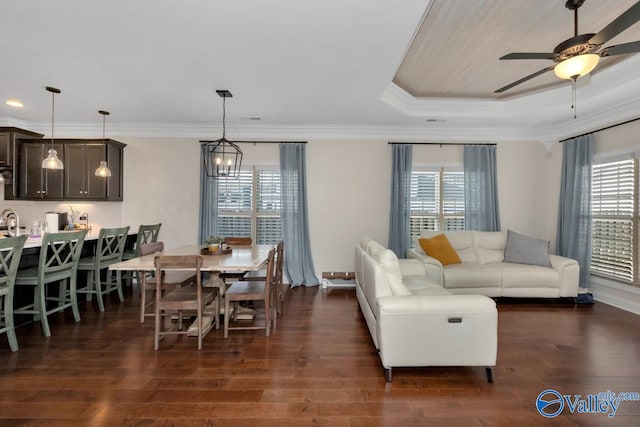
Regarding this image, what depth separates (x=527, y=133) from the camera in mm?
5461

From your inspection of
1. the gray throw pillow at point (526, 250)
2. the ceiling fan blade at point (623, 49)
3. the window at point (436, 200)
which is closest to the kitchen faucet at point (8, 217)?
the window at point (436, 200)

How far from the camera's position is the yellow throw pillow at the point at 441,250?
4.71 m

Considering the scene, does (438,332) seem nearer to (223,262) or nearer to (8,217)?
(223,262)

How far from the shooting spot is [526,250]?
471 centimetres

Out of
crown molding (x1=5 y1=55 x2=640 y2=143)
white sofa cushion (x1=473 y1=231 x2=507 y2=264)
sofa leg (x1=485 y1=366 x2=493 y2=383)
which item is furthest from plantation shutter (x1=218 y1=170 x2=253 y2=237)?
sofa leg (x1=485 y1=366 x2=493 y2=383)

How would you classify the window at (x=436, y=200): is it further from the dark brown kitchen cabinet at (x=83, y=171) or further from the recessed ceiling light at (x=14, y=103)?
the recessed ceiling light at (x=14, y=103)

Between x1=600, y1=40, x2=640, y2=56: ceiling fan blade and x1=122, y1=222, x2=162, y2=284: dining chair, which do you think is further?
x1=122, y1=222, x2=162, y2=284: dining chair

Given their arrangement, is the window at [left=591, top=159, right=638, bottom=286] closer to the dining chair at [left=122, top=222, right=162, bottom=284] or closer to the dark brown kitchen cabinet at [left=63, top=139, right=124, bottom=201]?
the dining chair at [left=122, top=222, right=162, bottom=284]

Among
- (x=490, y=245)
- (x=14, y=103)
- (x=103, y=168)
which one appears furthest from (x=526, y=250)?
(x=14, y=103)

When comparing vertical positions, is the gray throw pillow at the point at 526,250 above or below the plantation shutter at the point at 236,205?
below

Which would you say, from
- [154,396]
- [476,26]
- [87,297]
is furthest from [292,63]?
[87,297]

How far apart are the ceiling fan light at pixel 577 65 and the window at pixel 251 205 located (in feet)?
13.6

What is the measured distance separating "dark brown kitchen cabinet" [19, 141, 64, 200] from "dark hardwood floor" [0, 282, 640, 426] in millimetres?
2489

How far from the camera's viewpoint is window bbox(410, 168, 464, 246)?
5547 mm
